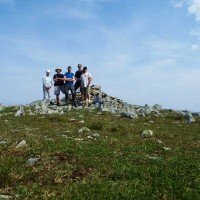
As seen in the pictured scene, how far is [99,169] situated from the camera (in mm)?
13406

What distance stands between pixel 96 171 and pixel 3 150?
3.84 metres

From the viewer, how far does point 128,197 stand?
11.1 metres

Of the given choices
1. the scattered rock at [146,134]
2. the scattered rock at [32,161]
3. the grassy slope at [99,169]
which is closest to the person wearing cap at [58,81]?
the scattered rock at [146,134]

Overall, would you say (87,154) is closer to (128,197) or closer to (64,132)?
(128,197)

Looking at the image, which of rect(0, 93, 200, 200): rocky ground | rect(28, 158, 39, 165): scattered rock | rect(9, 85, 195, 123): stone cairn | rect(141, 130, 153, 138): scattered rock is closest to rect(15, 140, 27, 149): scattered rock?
rect(0, 93, 200, 200): rocky ground

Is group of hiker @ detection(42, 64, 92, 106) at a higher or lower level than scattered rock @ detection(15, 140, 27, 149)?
higher

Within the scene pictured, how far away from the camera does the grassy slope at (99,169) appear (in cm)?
1145

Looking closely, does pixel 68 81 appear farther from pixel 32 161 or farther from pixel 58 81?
pixel 32 161

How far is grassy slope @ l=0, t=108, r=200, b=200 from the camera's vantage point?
11.4m

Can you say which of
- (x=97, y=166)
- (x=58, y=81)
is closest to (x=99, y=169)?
(x=97, y=166)

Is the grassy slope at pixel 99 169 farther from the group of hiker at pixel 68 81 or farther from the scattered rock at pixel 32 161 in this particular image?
the group of hiker at pixel 68 81

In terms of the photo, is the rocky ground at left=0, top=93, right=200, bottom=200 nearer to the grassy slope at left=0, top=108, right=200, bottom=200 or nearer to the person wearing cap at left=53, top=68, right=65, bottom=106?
the grassy slope at left=0, top=108, right=200, bottom=200

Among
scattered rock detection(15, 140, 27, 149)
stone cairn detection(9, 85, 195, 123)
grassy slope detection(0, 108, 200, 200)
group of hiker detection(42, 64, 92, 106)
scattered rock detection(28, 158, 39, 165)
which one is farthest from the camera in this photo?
group of hiker detection(42, 64, 92, 106)

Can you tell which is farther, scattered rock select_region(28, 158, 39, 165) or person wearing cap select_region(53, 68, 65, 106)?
person wearing cap select_region(53, 68, 65, 106)
